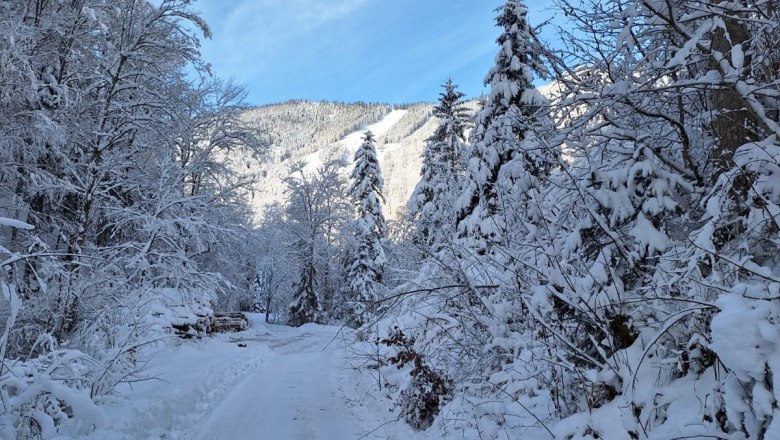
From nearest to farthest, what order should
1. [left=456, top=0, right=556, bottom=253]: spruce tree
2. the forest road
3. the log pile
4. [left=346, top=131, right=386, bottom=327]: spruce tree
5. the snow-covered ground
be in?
the snow-covered ground
the forest road
[left=456, top=0, right=556, bottom=253]: spruce tree
the log pile
[left=346, top=131, right=386, bottom=327]: spruce tree

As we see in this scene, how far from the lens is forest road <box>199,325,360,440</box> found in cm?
708

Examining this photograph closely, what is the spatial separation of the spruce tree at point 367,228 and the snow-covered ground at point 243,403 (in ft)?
53.4

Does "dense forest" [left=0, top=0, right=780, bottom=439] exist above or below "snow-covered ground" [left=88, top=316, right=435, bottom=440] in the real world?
above

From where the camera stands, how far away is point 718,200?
3.21m

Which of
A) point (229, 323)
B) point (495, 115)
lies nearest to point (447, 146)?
point (495, 115)

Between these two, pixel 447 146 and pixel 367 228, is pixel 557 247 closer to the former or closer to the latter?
pixel 447 146

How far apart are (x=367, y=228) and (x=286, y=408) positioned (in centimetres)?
2221

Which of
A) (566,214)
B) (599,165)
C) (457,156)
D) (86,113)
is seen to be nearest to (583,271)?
(566,214)

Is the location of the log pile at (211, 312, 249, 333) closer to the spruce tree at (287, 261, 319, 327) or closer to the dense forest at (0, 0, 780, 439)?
the spruce tree at (287, 261, 319, 327)

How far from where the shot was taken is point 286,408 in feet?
28.2

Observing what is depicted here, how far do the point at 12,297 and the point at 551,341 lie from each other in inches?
194

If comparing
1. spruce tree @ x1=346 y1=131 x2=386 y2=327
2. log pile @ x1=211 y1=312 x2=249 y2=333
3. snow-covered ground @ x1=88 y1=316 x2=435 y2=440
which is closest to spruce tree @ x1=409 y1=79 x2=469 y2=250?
spruce tree @ x1=346 y1=131 x2=386 y2=327

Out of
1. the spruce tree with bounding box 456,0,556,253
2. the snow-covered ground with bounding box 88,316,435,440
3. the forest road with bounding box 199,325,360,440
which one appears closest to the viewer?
the snow-covered ground with bounding box 88,316,435,440

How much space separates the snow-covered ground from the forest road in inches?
0.6
